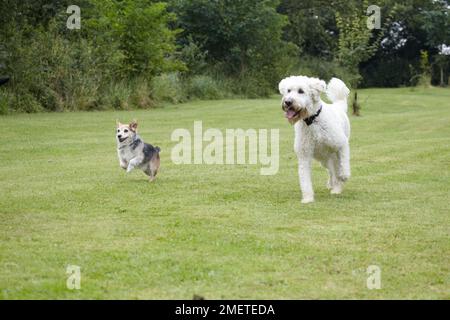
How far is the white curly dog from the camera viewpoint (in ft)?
31.7

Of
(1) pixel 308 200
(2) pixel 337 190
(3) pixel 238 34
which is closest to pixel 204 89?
(3) pixel 238 34

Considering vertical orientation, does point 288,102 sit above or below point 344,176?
above

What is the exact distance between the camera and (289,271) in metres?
6.25

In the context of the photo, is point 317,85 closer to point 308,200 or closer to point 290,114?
point 290,114

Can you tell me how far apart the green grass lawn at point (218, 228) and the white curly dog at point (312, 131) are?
0.32 m

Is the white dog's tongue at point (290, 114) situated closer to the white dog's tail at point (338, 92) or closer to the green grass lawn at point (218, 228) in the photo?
the green grass lawn at point (218, 228)

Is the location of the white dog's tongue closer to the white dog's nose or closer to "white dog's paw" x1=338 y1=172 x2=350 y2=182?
the white dog's nose

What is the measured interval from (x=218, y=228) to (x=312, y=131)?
2.52m

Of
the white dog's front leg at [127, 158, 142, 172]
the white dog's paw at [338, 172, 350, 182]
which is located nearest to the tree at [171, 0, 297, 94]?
the white dog's front leg at [127, 158, 142, 172]

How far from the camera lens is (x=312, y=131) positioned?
9961 mm

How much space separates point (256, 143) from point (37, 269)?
37.5ft

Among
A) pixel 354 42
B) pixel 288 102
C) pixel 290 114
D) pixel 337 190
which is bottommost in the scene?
pixel 337 190
